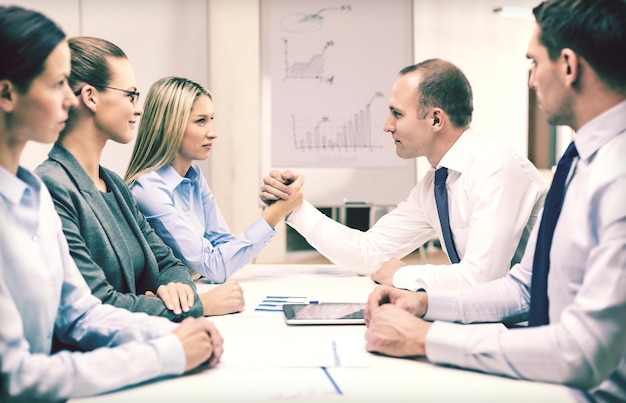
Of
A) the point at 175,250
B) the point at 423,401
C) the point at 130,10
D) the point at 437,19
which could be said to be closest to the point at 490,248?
the point at 423,401

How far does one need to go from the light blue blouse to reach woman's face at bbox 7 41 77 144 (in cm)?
90

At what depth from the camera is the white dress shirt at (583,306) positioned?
0.88m

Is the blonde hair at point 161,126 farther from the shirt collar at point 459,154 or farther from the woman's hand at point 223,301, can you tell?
the shirt collar at point 459,154

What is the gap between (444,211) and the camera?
6.36ft

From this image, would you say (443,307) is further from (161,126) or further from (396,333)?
(161,126)

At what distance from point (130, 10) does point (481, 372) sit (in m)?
3.44

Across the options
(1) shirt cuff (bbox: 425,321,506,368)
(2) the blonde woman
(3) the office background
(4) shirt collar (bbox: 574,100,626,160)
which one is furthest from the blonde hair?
(3) the office background

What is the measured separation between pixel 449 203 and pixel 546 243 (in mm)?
871

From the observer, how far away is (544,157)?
15.4 ft

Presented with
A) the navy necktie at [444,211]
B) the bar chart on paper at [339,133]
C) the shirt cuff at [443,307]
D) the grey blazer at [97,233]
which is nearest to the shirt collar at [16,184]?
the grey blazer at [97,233]

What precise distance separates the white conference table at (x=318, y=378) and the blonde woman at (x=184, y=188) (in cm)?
62

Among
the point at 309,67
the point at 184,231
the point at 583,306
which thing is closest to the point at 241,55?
the point at 309,67

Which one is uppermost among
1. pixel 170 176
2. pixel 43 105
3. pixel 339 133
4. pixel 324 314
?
pixel 339 133

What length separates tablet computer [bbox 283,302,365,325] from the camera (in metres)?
1.30
